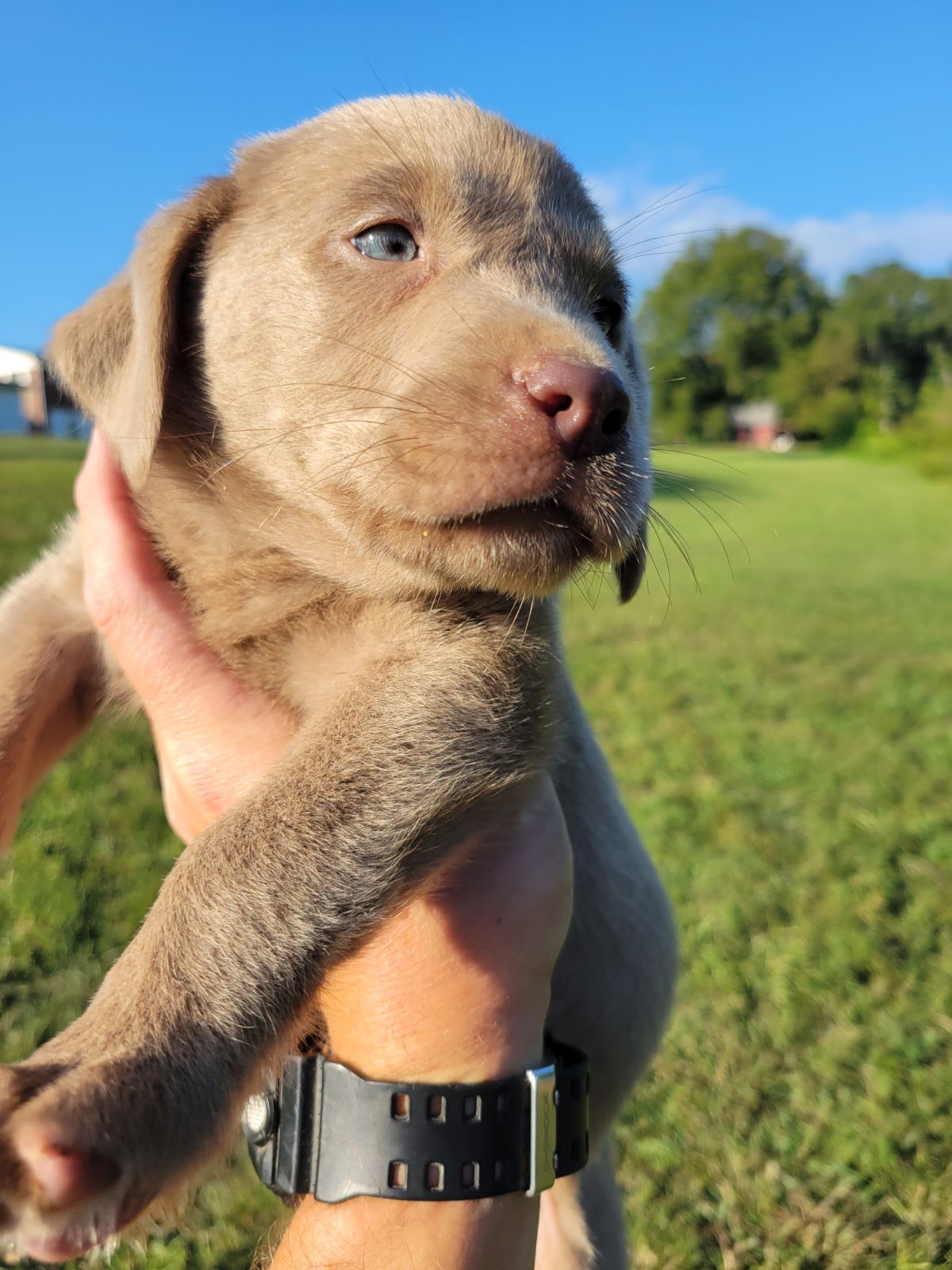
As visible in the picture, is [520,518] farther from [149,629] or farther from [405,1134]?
[405,1134]

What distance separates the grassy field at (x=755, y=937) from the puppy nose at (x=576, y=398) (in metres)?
0.67

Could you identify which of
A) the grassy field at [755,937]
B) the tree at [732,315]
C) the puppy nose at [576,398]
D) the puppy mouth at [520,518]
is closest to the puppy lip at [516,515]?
the puppy mouth at [520,518]

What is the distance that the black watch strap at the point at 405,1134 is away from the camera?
2.00 metres

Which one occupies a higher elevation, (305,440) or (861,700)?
(305,440)

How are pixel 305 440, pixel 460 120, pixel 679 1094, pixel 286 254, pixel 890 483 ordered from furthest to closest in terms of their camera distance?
pixel 890 483 → pixel 679 1094 → pixel 460 120 → pixel 286 254 → pixel 305 440

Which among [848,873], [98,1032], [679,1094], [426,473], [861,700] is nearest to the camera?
[98,1032]

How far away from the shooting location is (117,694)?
294 centimetres

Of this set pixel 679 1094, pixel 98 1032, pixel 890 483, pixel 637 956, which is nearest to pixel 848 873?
pixel 679 1094

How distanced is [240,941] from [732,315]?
3788 inches

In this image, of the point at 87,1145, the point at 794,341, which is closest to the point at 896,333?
the point at 794,341

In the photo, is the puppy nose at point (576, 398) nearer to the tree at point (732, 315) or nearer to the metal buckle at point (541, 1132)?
the metal buckle at point (541, 1132)

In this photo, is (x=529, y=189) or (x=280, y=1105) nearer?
(x=280, y=1105)

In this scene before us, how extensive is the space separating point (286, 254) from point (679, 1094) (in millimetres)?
3348

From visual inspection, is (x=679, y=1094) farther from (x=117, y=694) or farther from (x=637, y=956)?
(x=117, y=694)
